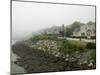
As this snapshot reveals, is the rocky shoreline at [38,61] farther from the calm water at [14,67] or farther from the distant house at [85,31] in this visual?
the distant house at [85,31]

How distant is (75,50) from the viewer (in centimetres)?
247

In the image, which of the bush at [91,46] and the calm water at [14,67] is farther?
the bush at [91,46]

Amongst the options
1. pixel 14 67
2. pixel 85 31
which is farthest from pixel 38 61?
pixel 85 31

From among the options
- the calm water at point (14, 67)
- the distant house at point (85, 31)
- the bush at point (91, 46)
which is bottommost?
the calm water at point (14, 67)

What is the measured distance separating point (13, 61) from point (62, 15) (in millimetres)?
806

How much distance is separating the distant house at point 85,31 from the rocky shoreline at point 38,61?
0.32 metres

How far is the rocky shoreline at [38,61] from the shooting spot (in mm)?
2264

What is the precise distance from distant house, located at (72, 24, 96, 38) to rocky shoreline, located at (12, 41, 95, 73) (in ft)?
1.04

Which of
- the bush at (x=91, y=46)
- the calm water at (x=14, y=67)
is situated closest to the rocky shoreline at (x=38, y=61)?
the calm water at (x=14, y=67)

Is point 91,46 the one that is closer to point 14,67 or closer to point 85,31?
point 85,31

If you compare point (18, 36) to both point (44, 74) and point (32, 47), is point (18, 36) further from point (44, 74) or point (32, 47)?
point (44, 74)

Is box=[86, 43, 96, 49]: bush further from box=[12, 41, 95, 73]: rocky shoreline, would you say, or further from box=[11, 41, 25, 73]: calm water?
box=[11, 41, 25, 73]: calm water

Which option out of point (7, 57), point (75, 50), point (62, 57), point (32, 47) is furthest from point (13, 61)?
point (75, 50)

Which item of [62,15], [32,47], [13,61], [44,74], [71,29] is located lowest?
[44,74]
